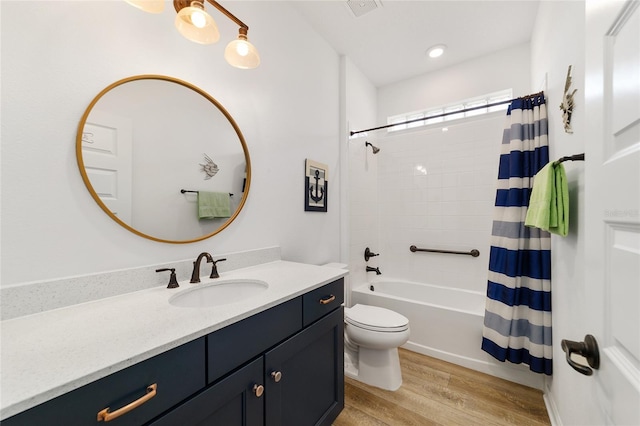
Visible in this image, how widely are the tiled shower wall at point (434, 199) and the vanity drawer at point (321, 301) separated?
3.88 feet

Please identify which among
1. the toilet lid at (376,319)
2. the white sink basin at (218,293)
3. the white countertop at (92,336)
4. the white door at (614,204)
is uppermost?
the white door at (614,204)

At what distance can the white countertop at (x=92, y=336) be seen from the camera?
19.0 inches

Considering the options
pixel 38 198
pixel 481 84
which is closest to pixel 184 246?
pixel 38 198

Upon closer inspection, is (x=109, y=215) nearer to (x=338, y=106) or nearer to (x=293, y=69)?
(x=293, y=69)

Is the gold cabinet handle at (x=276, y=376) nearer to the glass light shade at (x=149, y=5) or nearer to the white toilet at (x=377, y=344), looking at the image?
the white toilet at (x=377, y=344)

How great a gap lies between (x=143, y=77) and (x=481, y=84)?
2868 millimetres

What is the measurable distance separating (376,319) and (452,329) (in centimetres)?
75

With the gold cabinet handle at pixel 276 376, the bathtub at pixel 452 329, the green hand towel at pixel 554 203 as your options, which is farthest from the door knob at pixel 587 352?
the bathtub at pixel 452 329

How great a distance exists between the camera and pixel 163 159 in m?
1.16

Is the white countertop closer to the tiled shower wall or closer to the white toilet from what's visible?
the white toilet

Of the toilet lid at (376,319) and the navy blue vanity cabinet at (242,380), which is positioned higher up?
the navy blue vanity cabinet at (242,380)

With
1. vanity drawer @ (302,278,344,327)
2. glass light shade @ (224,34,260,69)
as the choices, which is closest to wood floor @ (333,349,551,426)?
vanity drawer @ (302,278,344,327)

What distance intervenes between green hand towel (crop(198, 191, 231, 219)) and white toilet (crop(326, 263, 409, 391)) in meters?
1.16

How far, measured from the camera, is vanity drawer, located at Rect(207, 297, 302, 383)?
2.49 ft
